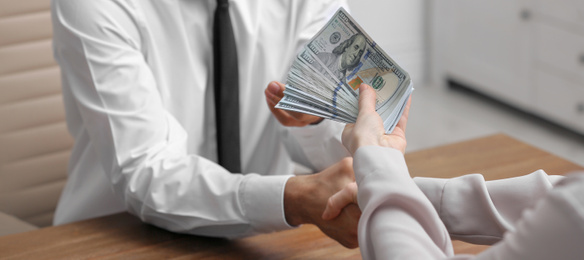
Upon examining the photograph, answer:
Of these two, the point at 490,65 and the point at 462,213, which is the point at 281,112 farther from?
the point at 490,65

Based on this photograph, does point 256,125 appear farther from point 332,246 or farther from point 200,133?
point 332,246

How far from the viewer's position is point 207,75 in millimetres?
1628

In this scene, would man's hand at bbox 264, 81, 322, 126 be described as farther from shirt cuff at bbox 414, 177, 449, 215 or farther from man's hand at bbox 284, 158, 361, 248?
shirt cuff at bbox 414, 177, 449, 215

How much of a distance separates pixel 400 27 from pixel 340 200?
139 inches

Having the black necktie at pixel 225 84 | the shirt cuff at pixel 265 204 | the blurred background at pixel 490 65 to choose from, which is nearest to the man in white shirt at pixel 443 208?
the shirt cuff at pixel 265 204

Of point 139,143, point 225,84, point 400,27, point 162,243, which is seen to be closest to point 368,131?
point 162,243

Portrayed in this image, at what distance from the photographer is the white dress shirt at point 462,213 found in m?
0.56

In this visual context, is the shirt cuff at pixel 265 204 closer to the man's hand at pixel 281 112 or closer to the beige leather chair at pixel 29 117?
the man's hand at pixel 281 112

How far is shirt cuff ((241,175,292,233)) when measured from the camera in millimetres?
1176

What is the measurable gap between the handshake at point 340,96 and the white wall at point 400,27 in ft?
10.5

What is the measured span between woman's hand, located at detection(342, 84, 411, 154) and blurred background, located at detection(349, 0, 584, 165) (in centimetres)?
239

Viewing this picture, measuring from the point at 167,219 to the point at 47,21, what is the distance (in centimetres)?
Answer: 89

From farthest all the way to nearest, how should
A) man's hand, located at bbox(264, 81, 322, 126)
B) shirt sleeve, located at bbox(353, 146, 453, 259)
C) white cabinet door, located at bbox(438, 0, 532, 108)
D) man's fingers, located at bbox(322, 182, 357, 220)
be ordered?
white cabinet door, located at bbox(438, 0, 532, 108) → man's hand, located at bbox(264, 81, 322, 126) → man's fingers, located at bbox(322, 182, 357, 220) → shirt sleeve, located at bbox(353, 146, 453, 259)

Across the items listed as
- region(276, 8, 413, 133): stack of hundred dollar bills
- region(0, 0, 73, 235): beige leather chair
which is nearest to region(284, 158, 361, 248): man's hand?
region(276, 8, 413, 133): stack of hundred dollar bills
